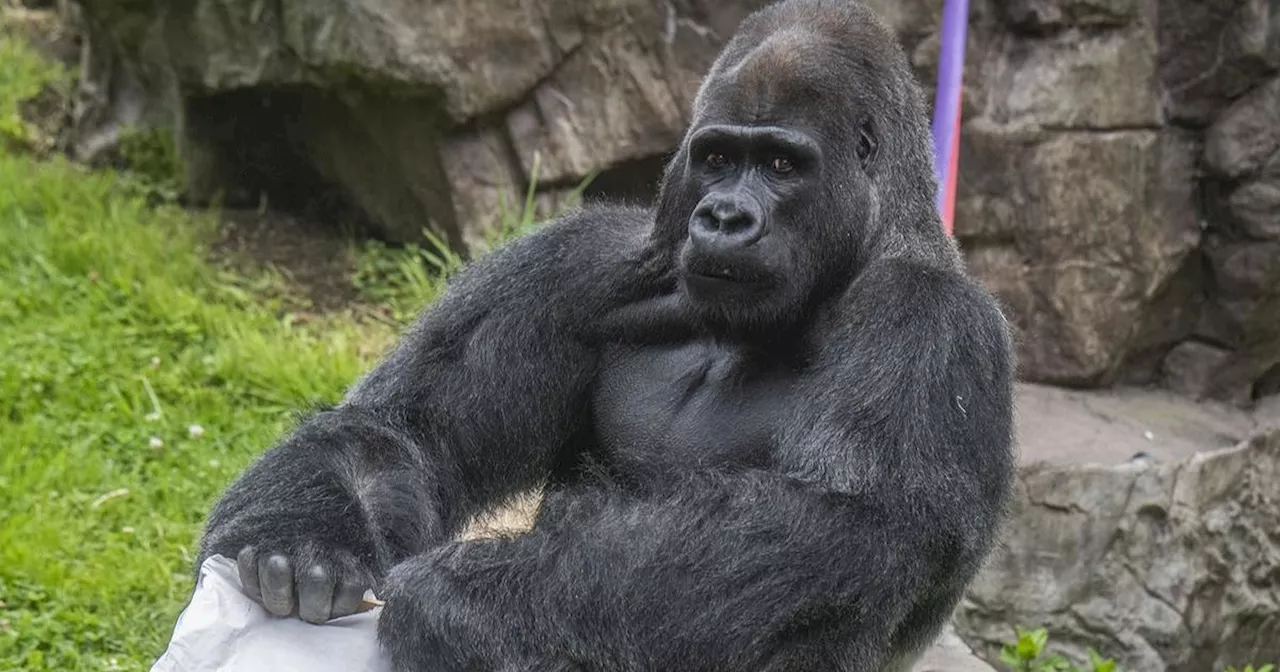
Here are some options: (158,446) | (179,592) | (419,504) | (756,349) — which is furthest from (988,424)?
A: (158,446)

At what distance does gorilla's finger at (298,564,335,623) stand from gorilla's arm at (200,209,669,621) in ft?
1.18

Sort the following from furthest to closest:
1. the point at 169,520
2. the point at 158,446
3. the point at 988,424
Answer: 1. the point at 158,446
2. the point at 169,520
3. the point at 988,424

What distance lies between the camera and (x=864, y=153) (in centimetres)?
354

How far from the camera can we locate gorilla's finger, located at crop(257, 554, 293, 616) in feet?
10.2

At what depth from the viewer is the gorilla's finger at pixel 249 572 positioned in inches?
124

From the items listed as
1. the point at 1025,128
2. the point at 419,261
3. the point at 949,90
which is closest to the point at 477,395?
the point at 949,90

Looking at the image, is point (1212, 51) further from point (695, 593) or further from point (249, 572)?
point (249, 572)

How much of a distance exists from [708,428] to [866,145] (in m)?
0.69

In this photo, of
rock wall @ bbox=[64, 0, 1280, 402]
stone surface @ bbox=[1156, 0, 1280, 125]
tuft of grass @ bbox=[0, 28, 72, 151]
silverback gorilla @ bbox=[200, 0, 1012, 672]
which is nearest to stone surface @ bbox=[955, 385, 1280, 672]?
rock wall @ bbox=[64, 0, 1280, 402]

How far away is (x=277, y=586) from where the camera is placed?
10.2 feet

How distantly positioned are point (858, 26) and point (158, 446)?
10.5 ft

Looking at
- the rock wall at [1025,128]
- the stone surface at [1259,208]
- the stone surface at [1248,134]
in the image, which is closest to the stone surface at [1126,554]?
the rock wall at [1025,128]

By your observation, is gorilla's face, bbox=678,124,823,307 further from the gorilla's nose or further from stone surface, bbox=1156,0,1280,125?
stone surface, bbox=1156,0,1280,125

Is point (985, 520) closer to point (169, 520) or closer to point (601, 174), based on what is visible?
point (169, 520)
